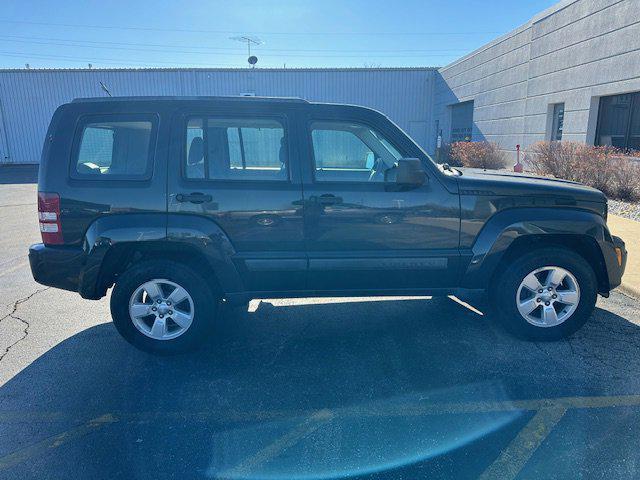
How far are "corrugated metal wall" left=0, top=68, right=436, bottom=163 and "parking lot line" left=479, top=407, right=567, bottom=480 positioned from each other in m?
24.6

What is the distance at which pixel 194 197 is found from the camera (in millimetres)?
3586

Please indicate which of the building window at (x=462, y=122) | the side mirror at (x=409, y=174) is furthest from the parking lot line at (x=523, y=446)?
the building window at (x=462, y=122)

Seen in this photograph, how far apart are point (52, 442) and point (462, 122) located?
2444 centimetres

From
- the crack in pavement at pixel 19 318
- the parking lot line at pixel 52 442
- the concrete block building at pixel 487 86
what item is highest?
the concrete block building at pixel 487 86

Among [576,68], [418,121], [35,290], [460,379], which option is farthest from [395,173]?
[418,121]

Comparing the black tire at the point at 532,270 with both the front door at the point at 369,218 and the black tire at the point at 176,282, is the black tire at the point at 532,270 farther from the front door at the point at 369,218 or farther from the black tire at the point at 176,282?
the black tire at the point at 176,282

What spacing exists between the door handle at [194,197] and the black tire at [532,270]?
260 cm

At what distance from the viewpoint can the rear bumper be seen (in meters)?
3.63

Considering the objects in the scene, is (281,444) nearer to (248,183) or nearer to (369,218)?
(369,218)

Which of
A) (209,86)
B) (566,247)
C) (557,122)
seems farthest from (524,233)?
(209,86)

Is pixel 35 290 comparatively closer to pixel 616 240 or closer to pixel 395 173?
pixel 395 173

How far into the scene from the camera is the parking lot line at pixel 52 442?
8.52 feet

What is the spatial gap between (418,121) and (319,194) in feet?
81.5

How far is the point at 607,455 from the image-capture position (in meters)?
2.55
